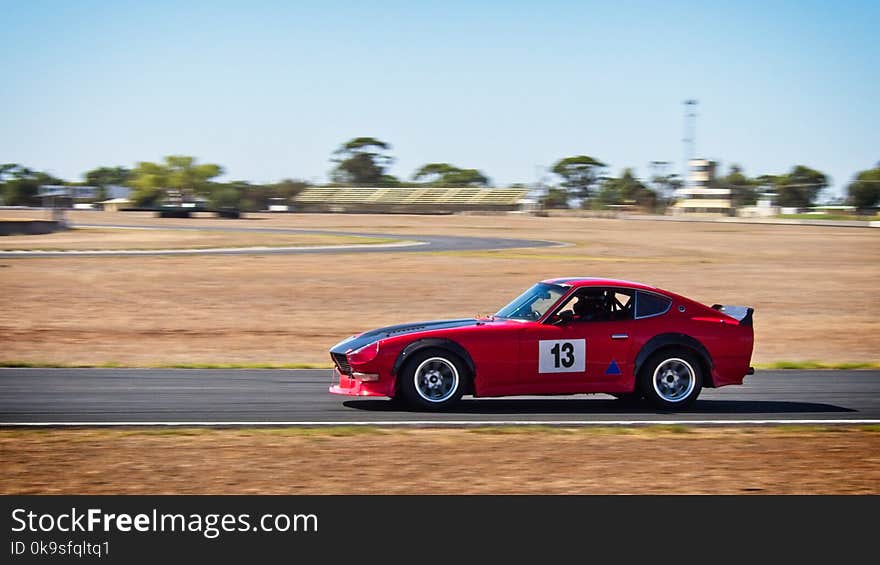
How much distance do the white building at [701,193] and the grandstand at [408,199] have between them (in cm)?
2330

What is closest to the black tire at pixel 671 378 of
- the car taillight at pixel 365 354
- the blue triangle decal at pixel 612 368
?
the blue triangle decal at pixel 612 368

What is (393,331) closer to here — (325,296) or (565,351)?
(565,351)

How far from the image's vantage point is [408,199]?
173 m

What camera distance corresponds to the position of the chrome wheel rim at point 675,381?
11945 mm

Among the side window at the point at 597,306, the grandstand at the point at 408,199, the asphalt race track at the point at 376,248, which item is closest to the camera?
the side window at the point at 597,306

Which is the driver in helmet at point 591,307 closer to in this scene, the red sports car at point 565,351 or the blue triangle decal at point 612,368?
the red sports car at point 565,351

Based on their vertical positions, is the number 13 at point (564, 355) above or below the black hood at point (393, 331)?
below

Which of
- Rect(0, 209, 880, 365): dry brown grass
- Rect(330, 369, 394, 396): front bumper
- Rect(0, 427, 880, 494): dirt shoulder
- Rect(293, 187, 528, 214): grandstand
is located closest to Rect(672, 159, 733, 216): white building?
Rect(293, 187, 528, 214): grandstand

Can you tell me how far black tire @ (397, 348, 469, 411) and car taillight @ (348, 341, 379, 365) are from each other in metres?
0.34

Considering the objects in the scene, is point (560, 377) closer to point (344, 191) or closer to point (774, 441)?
point (774, 441)

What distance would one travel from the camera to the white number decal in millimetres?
11570

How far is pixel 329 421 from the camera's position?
440 inches

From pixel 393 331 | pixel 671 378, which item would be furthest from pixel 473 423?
pixel 671 378

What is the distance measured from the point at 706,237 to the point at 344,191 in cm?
11953
